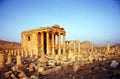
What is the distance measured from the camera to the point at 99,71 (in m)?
6.35

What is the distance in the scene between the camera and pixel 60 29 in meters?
28.0

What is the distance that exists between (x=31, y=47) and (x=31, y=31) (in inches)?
141

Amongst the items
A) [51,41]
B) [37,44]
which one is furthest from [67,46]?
[37,44]

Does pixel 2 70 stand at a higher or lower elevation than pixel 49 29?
lower

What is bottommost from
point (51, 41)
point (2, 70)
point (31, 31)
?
point (2, 70)

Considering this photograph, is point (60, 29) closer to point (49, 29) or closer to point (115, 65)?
point (49, 29)

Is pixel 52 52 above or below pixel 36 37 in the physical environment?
below

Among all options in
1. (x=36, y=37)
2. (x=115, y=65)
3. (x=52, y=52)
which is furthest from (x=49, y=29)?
(x=115, y=65)

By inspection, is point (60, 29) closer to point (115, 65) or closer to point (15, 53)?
point (15, 53)

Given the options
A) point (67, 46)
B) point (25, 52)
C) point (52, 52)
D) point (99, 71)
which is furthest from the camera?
point (67, 46)

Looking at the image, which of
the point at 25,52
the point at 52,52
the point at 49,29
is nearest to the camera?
the point at 25,52

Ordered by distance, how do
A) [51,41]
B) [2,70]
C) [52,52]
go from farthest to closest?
[51,41] < [52,52] < [2,70]

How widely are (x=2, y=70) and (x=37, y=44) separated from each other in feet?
56.9

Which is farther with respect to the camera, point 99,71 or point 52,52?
point 52,52
